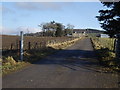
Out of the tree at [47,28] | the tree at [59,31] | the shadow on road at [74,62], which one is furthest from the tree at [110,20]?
the tree at [47,28]

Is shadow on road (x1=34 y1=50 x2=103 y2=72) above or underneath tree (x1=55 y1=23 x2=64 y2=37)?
underneath

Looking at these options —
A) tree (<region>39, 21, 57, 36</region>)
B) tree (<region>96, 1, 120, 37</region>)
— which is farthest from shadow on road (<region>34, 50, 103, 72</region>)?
tree (<region>39, 21, 57, 36</region>)

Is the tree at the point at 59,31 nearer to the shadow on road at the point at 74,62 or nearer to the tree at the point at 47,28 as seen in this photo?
the tree at the point at 47,28

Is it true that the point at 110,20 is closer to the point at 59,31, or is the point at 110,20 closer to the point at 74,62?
A: the point at 74,62

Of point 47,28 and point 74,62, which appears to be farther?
point 47,28

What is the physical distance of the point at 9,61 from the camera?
16953 millimetres

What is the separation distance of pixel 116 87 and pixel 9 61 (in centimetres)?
874

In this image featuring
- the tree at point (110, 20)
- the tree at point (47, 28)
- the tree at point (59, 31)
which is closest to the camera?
the tree at point (110, 20)

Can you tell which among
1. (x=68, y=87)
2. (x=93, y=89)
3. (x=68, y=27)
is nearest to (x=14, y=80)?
(x=68, y=87)

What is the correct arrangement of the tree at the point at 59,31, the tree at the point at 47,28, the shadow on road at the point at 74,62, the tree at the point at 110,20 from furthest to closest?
1. the tree at the point at 47,28
2. the tree at the point at 59,31
3. the tree at the point at 110,20
4. the shadow on road at the point at 74,62

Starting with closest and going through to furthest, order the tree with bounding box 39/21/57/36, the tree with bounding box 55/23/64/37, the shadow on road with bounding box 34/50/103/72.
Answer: the shadow on road with bounding box 34/50/103/72, the tree with bounding box 55/23/64/37, the tree with bounding box 39/21/57/36

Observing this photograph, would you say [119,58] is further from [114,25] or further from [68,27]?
[68,27]

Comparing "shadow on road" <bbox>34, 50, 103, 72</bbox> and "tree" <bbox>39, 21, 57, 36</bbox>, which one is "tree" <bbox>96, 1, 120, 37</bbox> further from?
"tree" <bbox>39, 21, 57, 36</bbox>

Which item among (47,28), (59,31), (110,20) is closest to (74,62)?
(110,20)
